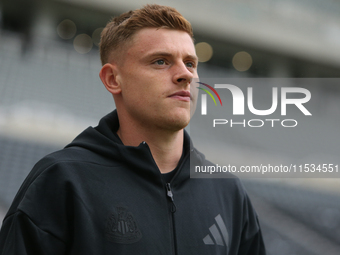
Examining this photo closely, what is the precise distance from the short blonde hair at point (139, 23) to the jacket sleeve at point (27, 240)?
1.63ft

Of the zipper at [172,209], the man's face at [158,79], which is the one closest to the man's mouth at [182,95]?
the man's face at [158,79]

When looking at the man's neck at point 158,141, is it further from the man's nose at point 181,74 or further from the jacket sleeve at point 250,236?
the jacket sleeve at point 250,236

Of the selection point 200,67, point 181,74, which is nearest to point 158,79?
point 181,74

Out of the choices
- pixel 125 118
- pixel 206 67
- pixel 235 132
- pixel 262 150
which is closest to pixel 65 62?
pixel 206 67

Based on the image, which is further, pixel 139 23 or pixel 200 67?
pixel 200 67

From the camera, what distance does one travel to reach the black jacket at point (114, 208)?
805 millimetres

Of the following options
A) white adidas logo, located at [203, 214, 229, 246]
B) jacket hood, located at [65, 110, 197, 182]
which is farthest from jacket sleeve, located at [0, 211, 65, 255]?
white adidas logo, located at [203, 214, 229, 246]

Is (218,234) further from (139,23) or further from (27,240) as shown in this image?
(139,23)

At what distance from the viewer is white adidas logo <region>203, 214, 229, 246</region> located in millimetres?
945

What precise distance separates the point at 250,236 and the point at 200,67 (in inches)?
247

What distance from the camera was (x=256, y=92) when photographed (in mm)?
7609

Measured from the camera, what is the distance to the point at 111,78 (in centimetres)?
105

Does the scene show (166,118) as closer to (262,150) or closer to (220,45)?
(262,150)

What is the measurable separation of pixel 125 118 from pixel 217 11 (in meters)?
6.73
